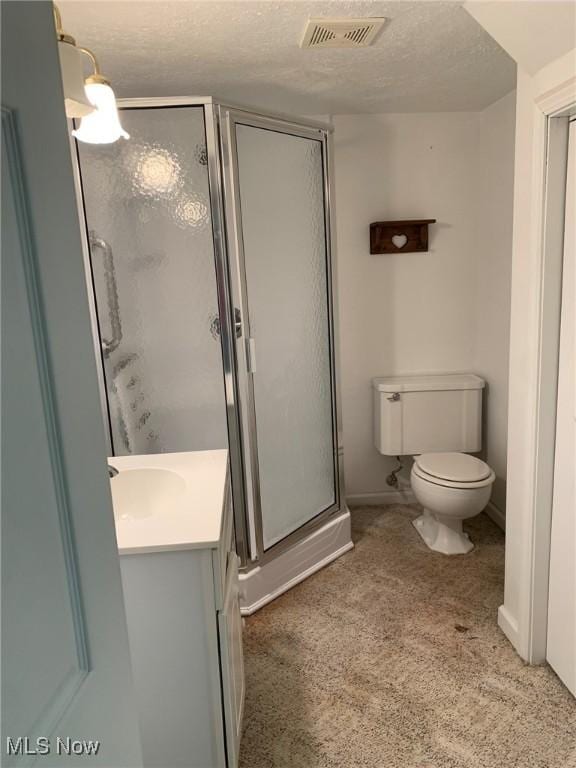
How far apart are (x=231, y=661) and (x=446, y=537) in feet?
5.61

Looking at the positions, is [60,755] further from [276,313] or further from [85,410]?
[276,313]

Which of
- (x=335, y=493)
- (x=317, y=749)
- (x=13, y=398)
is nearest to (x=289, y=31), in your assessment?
(x=13, y=398)

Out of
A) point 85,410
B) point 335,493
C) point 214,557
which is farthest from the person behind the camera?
point 335,493

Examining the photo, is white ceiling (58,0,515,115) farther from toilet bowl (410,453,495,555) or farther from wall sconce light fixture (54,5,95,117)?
toilet bowl (410,453,495,555)

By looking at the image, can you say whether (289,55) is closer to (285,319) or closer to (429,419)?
(285,319)

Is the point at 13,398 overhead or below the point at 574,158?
below

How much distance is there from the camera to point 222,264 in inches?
86.8

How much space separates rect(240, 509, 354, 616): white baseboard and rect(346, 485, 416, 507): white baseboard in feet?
1.74

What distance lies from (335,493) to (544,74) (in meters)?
2.00

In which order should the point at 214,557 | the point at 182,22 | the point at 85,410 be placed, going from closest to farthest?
1. the point at 85,410
2. the point at 214,557
3. the point at 182,22

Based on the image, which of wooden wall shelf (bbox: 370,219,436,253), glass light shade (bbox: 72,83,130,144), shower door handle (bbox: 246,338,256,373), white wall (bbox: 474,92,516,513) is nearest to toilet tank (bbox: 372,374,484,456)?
white wall (bbox: 474,92,516,513)

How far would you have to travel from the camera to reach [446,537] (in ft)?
9.45

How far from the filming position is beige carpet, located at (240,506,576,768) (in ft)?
5.54

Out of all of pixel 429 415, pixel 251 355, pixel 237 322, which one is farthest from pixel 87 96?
pixel 429 415
